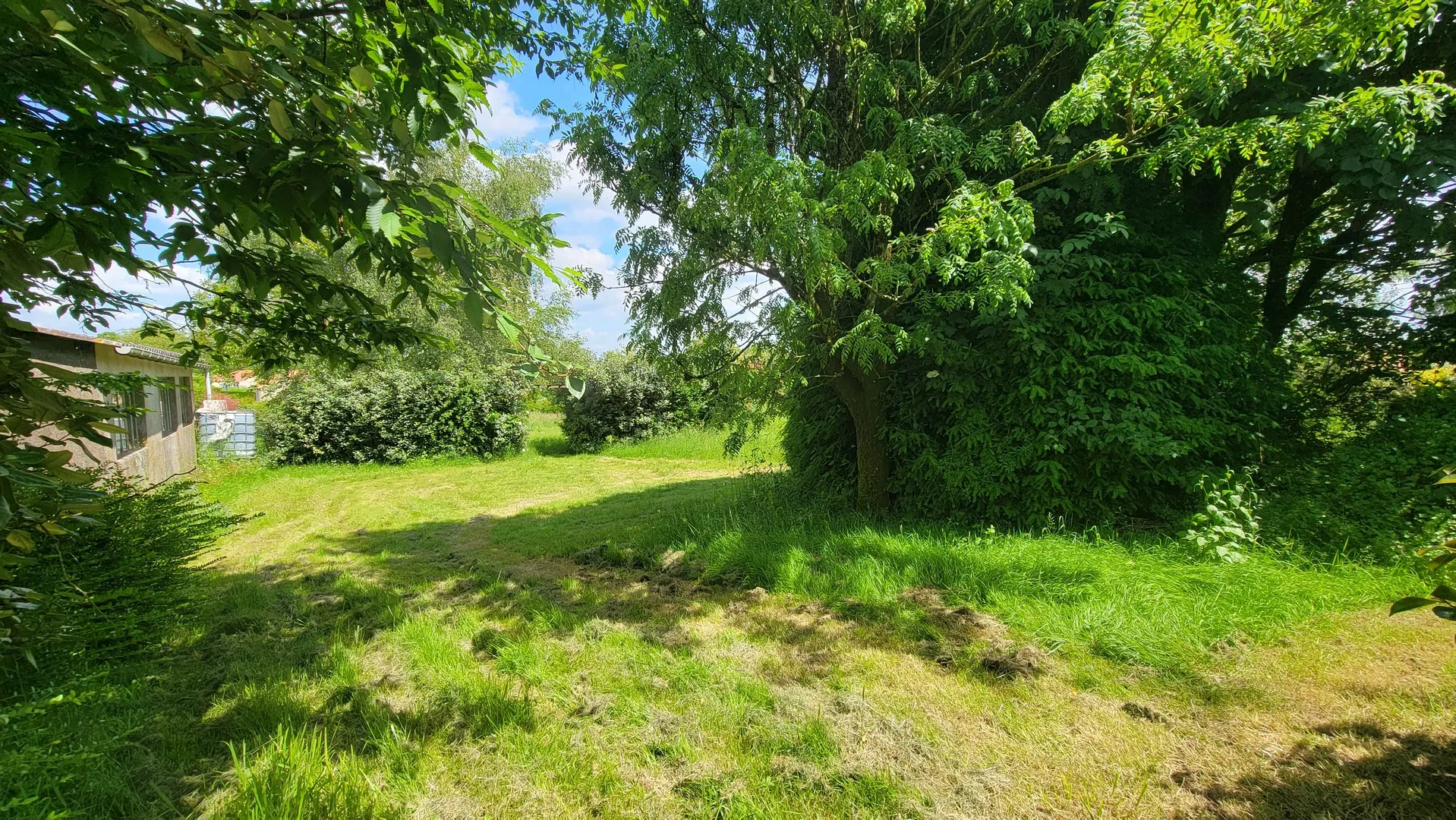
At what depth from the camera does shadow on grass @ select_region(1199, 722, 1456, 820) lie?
206 centimetres

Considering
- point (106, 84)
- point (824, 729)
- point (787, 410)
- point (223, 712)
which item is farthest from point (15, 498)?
point (787, 410)

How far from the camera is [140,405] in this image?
6637 millimetres

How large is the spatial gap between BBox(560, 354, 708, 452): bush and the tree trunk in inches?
407

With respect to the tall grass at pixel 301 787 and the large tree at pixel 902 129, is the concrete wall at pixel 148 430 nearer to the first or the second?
the tall grass at pixel 301 787

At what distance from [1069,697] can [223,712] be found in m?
3.95

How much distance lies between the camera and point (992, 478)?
525cm

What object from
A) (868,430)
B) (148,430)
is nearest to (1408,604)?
(868,430)

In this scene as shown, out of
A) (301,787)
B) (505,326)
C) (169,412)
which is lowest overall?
(301,787)

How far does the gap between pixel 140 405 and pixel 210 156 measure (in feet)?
22.5

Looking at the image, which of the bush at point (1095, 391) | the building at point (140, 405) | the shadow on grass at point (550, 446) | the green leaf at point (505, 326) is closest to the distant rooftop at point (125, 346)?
the building at point (140, 405)

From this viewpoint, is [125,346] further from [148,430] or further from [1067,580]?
[1067,580]

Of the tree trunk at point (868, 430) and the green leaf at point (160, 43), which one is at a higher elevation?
the green leaf at point (160, 43)

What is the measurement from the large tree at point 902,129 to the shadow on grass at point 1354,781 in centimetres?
282

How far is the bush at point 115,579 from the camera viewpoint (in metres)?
2.73
